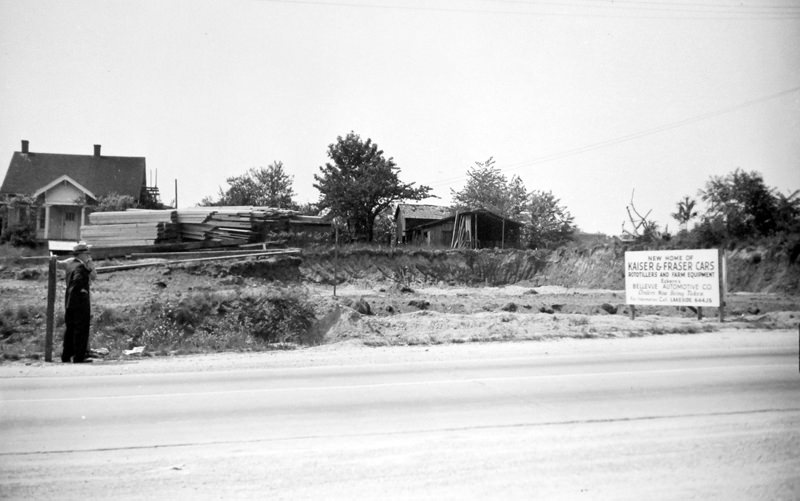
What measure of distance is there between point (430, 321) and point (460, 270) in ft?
77.1

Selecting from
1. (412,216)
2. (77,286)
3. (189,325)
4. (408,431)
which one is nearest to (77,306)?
(77,286)

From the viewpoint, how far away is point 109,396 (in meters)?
8.39

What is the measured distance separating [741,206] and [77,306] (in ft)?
111

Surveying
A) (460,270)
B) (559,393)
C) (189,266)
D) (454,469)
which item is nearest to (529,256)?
(460,270)

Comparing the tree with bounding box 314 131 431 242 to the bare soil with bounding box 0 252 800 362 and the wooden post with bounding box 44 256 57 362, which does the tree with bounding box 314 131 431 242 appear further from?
the wooden post with bounding box 44 256 57 362

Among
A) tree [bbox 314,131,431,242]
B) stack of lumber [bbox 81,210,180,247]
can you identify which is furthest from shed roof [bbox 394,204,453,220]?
stack of lumber [bbox 81,210,180,247]

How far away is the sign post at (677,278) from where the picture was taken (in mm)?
18094

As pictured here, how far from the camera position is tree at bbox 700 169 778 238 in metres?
30.7

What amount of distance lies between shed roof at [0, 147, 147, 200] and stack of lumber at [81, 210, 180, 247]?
15.0 m

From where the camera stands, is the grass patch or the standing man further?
the grass patch

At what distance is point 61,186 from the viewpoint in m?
39.7

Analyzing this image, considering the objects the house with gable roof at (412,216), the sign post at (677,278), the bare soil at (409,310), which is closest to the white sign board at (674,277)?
the sign post at (677,278)

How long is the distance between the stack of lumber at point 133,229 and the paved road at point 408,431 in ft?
59.0

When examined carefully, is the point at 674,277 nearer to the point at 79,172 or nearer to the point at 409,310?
the point at 409,310
